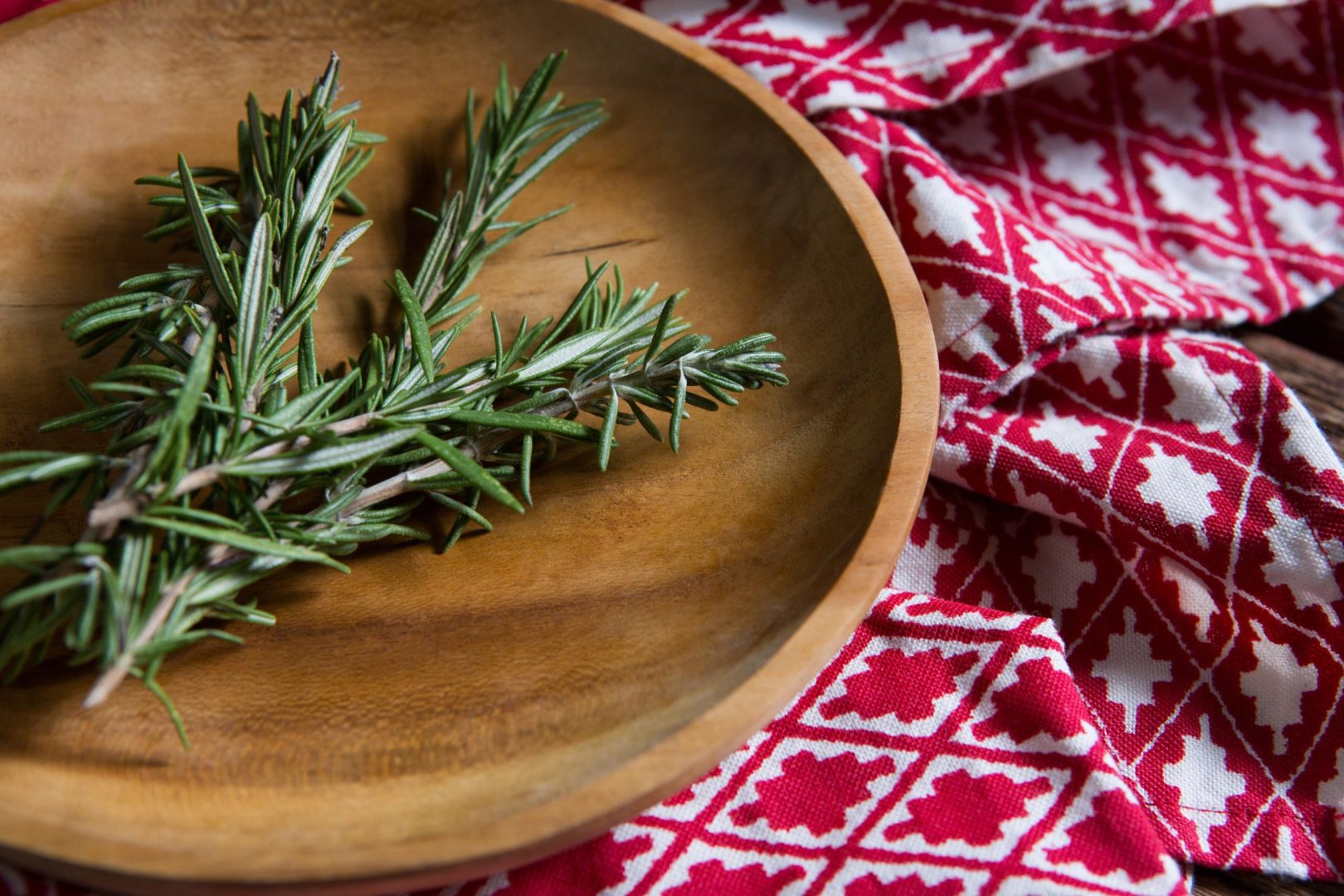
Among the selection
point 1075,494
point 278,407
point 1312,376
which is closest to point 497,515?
point 278,407

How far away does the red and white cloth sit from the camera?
0.79 meters

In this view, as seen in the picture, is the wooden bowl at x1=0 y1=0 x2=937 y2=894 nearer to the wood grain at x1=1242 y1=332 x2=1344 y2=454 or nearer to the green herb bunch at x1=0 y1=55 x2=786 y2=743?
the green herb bunch at x1=0 y1=55 x2=786 y2=743

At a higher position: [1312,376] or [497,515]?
[497,515]

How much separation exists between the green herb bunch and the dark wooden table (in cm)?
54

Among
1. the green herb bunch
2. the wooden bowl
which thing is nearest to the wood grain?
the wooden bowl

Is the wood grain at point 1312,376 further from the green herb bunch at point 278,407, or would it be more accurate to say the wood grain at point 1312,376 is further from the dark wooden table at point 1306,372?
the green herb bunch at point 278,407

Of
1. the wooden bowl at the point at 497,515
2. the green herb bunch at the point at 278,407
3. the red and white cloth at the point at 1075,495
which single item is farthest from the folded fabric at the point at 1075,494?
the green herb bunch at the point at 278,407

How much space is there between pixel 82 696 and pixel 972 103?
3.65 ft

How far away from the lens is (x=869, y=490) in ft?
2.41

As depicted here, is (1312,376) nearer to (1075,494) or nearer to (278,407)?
(1075,494)

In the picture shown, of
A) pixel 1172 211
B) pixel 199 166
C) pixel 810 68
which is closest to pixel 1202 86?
pixel 1172 211

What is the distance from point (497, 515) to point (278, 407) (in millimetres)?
185

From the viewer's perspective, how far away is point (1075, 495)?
96 centimetres

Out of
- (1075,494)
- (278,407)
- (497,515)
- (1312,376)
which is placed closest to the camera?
(278,407)
